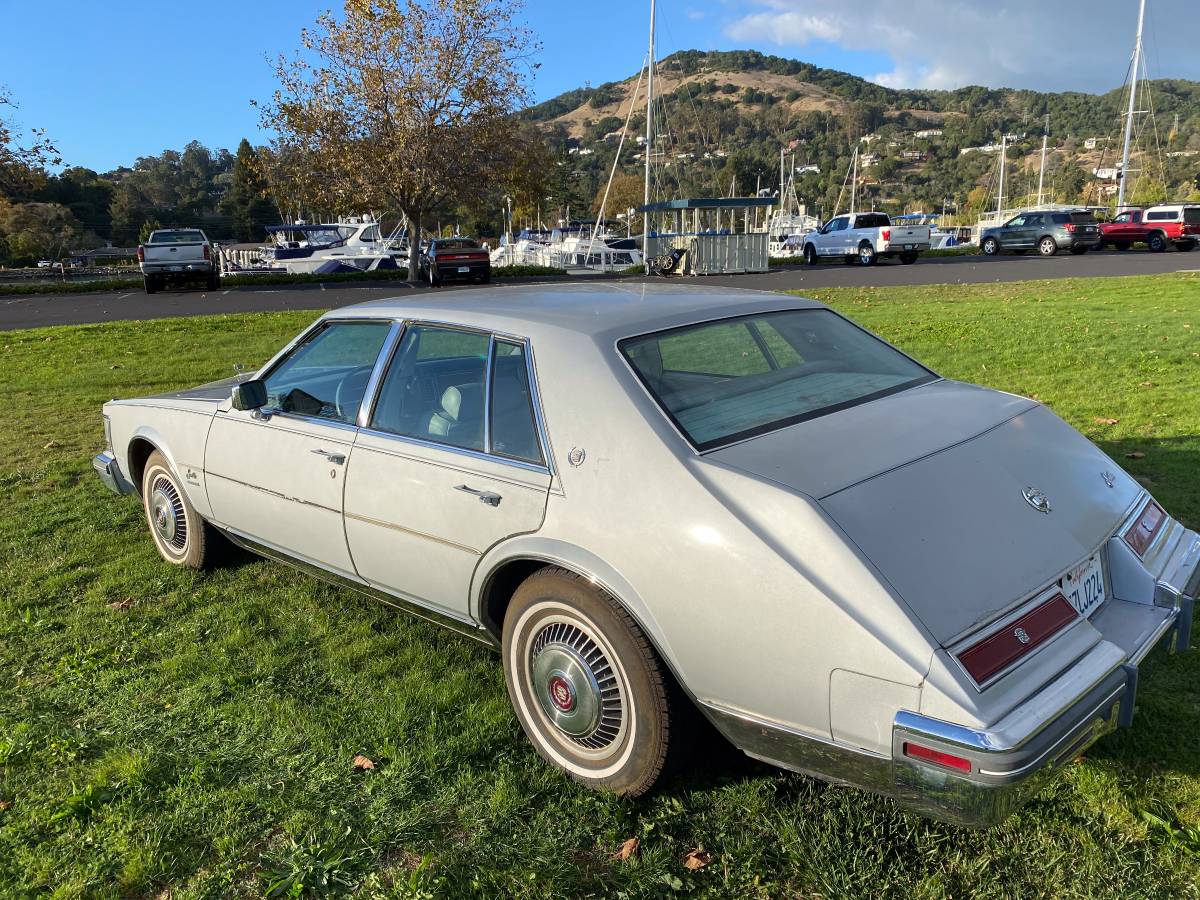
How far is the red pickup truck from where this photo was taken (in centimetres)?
3241

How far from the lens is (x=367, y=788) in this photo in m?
2.88

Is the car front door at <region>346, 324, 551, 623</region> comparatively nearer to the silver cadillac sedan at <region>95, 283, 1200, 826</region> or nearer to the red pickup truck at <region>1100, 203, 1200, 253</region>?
the silver cadillac sedan at <region>95, 283, 1200, 826</region>

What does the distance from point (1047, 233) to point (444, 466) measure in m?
37.0

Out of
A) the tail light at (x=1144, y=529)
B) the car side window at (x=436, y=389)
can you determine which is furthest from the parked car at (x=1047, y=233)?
the car side window at (x=436, y=389)

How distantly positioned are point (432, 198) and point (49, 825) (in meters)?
29.2

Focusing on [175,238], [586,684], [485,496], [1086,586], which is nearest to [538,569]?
[485,496]

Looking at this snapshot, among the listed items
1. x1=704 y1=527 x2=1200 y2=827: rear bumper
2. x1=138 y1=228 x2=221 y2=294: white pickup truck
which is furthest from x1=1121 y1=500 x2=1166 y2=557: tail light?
x1=138 y1=228 x2=221 y2=294: white pickup truck

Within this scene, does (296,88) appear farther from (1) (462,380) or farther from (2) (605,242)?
(1) (462,380)

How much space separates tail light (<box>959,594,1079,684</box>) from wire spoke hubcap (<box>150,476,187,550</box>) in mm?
3991

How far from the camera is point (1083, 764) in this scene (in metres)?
2.80

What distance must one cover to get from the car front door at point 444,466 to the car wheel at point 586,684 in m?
0.25

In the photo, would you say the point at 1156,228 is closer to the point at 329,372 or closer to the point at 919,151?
the point at 329,372

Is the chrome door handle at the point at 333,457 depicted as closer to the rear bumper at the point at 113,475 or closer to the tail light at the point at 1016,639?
the rear bumper at the point at 113,475

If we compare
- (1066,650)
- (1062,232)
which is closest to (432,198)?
(1062,232)
